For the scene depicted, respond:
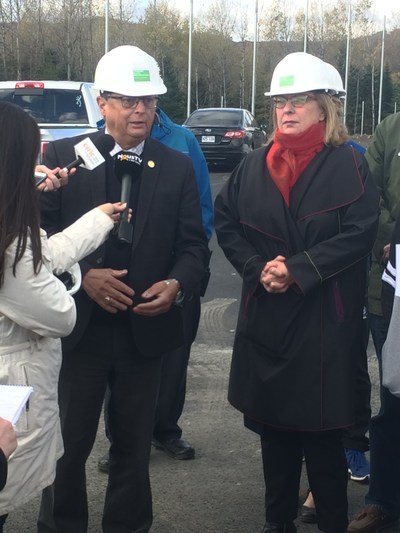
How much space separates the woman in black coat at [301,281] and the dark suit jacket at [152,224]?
0.23 meters

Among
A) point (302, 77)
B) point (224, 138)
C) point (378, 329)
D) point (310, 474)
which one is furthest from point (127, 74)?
point (224, 138)

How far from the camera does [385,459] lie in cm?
432

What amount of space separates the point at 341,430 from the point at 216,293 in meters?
5.57

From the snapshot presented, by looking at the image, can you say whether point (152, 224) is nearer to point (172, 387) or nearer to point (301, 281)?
point (301, 281)

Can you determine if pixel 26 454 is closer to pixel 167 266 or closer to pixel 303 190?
pixel 167 266

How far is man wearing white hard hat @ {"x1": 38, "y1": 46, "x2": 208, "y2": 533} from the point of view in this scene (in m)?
3.82

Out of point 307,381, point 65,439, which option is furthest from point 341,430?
point 65,439

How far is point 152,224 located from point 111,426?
2.86 ft

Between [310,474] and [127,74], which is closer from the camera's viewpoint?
[127,74]

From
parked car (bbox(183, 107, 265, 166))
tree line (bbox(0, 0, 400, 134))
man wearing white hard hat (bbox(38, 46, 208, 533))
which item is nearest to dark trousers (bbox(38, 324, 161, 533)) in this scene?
man wearing white hard hat (bbox(38, 46, 208, 533))

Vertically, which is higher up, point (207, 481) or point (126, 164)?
point (126, 164)

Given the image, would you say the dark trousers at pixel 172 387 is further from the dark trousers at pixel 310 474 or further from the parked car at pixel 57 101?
the parked car at pixel 57 101

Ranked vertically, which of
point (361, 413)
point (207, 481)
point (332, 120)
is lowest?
point (207, 481)

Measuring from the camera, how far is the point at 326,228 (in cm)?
391
